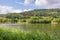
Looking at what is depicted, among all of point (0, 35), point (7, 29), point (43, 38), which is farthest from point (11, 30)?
point (43, 38)

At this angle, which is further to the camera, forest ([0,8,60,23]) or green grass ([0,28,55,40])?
forest ([0,8,60,23])

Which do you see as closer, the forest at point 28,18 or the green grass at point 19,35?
the green grass at point 19,35

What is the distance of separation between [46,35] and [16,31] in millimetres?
1681

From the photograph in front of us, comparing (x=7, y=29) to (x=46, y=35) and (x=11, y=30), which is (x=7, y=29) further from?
(x=46, y=35)

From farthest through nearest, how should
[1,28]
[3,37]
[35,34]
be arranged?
[1,28]
[35,34]
[3,37]

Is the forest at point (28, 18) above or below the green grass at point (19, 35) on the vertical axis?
below

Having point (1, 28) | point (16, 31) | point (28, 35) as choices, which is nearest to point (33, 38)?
point (28, 35)

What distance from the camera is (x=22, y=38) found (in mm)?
10672

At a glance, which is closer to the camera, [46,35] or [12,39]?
[12,39]

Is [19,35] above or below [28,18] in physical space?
above

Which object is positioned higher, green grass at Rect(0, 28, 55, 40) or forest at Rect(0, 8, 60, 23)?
green grass at Rect(0, 28, 55, 40)

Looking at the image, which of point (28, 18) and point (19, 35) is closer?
point (19, 35)

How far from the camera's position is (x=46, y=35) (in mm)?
11438

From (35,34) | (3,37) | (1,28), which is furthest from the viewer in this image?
(1,28)
